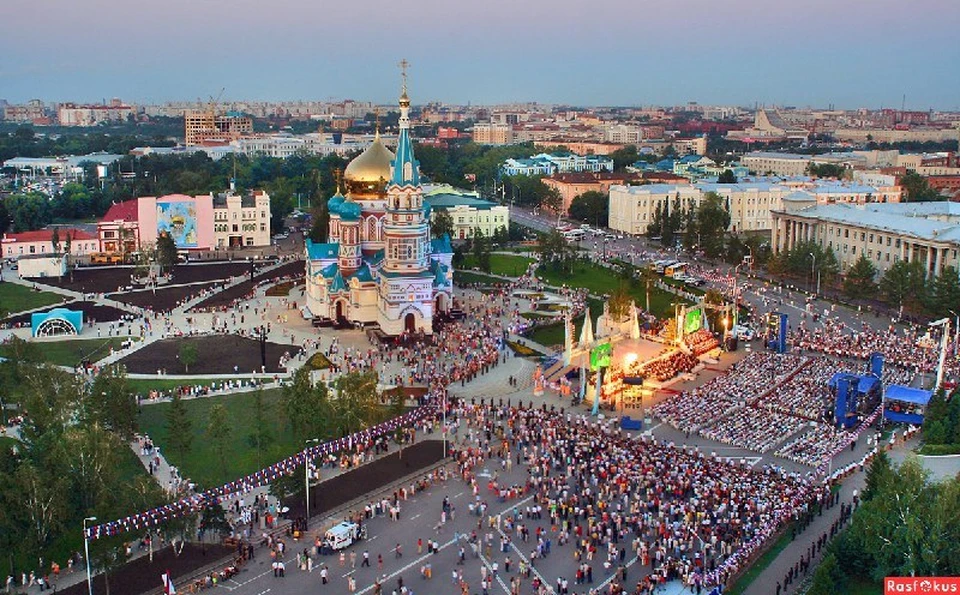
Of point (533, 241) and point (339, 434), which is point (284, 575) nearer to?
point (339, 434)

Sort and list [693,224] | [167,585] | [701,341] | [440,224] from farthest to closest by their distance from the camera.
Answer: [440,224] < [693,224] < [701,341] < [167,585]

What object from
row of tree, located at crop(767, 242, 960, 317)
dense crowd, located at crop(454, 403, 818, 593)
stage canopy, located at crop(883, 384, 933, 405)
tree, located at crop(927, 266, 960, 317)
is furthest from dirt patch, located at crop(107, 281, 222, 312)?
tree, located at crop(927, 266, 960, 317)

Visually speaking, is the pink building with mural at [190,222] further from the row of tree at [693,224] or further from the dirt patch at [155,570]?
the dirt patch at [155,570]

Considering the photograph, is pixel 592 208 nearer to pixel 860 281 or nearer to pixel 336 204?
pixel 860 281

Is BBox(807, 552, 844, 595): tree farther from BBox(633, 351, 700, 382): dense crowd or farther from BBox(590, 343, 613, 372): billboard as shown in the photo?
BBox(633, 351, 700, 382): dense crowd

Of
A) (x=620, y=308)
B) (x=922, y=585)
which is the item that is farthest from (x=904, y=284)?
(x=922, y=585)
